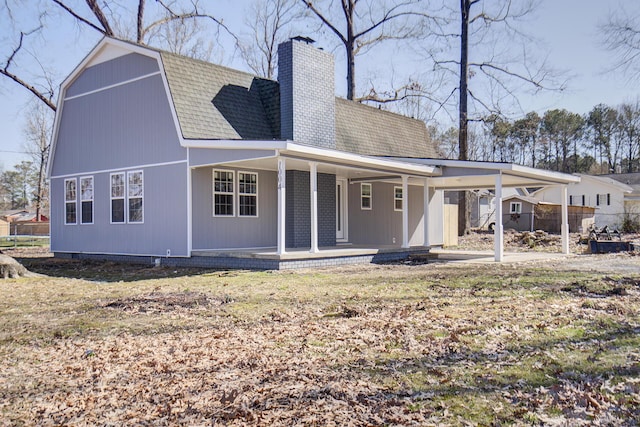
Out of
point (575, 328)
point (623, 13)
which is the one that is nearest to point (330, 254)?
point (575, 328)

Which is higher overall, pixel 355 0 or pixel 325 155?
pixel 355 0

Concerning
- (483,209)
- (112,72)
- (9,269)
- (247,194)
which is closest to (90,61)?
(112,72)

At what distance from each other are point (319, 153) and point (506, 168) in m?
5.13

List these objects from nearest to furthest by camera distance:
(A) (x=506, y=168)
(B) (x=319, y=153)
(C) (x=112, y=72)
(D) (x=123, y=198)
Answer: (B) (x=319, y=153) → (A) (x=506, y=168) → (D) (x=123, y=198) → (C) (x=112, y=72)

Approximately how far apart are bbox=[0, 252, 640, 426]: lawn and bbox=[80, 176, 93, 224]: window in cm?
673

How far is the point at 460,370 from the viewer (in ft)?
15.4

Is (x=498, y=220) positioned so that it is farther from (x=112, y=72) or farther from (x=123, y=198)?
(x=112, y=72)

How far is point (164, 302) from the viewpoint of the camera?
8.00 metres

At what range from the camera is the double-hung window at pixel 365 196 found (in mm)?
18109

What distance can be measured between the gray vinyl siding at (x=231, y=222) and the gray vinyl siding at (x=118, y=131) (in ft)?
3.13

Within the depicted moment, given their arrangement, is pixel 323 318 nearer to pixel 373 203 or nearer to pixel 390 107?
pixel 373 203

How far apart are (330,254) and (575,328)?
25.3ft

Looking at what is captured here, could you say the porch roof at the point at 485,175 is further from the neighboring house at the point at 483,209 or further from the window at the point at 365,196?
the neighboring house at the point at 483,209

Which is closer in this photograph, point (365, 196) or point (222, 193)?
point (222, 193)
